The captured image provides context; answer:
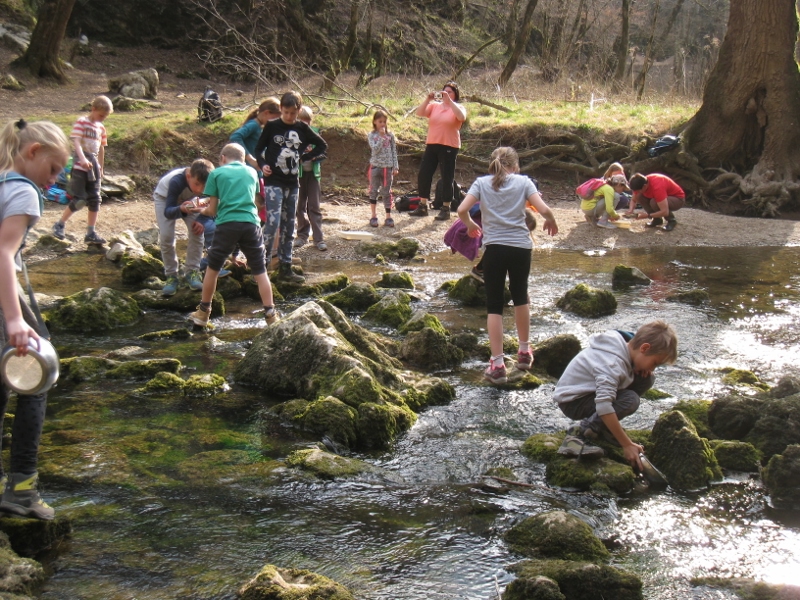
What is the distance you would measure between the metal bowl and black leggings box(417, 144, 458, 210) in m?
9.94

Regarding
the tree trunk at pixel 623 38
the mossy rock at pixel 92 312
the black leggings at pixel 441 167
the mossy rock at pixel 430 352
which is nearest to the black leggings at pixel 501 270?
the mossy rock at pixel 430 352

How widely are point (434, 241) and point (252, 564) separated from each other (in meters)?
8.93

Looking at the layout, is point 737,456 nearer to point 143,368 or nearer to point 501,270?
point 501,270

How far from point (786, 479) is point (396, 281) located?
18.9 feet

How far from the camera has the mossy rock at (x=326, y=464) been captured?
16.2ft

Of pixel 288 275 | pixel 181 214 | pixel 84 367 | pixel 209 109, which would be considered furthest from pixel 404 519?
pixel 209 109

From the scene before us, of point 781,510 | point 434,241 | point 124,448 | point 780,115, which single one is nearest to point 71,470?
point 124,448

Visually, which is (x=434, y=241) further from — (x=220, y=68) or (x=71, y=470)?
(x=220, y=68)

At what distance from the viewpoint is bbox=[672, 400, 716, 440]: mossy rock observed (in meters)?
5.83

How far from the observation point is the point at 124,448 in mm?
5176

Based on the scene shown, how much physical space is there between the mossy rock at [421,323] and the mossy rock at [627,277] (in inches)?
138

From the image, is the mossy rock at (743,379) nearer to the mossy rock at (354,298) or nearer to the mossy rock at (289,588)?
the mossy rock at (354,298)

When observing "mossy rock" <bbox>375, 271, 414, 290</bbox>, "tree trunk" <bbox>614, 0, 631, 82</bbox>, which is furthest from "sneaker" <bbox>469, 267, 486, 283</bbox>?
"tree trunk" <bbox>614, 0, 631, 82</bbox>

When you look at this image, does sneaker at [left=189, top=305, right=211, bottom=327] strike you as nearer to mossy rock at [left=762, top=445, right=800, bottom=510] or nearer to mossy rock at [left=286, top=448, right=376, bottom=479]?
mossy rock at [left=286, top=448, right=376, bottom=479]
